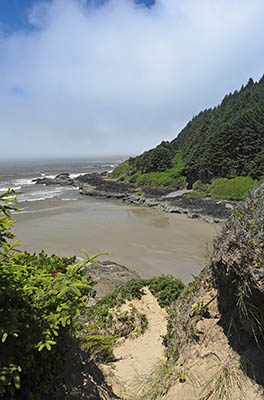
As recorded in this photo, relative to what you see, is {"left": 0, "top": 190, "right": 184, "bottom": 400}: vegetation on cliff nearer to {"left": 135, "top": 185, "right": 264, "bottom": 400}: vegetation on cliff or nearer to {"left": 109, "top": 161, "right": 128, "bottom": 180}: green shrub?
{"left": 135, "top": 185, "right": 264, "bottom": 400}: vegetation on cliff

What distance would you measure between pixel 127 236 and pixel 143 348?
40.2 ft

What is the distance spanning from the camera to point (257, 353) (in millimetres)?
3514

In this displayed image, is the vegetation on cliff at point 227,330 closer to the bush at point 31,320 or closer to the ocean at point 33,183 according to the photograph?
the bush at point 31,320

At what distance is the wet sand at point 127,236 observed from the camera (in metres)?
13.8

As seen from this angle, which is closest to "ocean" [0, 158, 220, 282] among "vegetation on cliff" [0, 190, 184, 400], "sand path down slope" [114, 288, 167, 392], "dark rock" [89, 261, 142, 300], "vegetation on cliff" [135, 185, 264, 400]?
"dark rock" [89, 261, 142, 300]

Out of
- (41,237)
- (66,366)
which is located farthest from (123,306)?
(41,237)

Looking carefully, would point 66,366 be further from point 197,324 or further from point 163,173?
point 163,173

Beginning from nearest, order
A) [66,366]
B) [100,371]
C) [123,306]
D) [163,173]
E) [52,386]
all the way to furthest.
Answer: [52,386] < [66,366] < [100,371] < [123,306] < [163,173]

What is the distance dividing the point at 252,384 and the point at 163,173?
47.6 metres

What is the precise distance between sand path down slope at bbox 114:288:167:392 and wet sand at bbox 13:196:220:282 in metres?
4.64

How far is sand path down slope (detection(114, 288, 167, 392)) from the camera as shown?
493cm

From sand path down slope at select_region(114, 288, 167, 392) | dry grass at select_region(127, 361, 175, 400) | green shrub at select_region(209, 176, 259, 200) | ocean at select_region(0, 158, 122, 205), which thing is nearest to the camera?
dry grass at select_region(127, 361, 175, 400)

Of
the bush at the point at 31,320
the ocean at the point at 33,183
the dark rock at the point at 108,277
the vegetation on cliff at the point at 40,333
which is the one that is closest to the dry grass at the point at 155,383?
the vegetation on cliff at the point at 40,333

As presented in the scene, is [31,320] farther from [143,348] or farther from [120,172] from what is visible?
[120,172]
